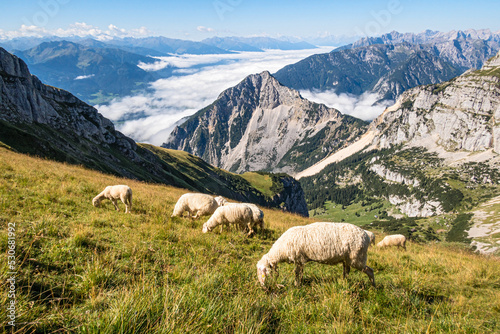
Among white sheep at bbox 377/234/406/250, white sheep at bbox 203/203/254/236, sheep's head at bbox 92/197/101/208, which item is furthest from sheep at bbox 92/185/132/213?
white sheep at bbox 377/234/406/250

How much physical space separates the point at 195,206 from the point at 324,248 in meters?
8.65

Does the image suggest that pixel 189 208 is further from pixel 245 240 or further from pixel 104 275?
pixel 104 275

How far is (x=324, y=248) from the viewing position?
813 centimetres

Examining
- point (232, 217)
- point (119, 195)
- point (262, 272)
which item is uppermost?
point (262, 272)

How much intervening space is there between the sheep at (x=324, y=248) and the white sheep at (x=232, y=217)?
4001mm

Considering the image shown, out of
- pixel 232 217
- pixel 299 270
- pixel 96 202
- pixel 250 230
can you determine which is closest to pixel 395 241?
pixel 250 230

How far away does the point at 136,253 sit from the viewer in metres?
7.36

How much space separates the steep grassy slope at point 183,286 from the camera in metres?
3.99

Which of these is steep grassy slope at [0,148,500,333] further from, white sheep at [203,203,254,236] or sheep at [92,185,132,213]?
sheep at [92,185,132,213]

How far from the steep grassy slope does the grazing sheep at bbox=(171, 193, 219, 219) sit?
2.63 m

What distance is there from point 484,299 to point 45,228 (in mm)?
13981

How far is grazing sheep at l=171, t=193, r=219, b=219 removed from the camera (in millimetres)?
14312

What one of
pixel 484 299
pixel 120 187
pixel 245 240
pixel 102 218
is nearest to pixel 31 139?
pixel 120 187

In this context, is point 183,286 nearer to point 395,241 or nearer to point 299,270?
point 299,270
